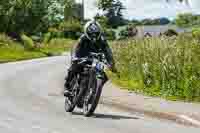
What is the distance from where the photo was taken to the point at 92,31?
1447 cm

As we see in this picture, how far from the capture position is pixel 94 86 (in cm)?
1430

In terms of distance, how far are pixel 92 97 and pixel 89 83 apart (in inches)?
12.2

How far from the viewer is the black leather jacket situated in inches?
574

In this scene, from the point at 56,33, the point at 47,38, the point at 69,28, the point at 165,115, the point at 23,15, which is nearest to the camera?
the point at 165,115

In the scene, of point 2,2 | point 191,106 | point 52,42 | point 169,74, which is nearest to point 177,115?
point 191,106

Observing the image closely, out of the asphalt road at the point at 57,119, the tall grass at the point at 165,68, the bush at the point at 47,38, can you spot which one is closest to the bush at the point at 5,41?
the bush at the point at 47,38

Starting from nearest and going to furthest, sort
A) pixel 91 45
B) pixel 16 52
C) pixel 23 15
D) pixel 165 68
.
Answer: pixel 91 45 → pixel 165 68 → pixel 16 52 → pixel 23 15

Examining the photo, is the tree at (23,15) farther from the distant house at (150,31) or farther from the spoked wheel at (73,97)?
the spoked wheel at (73,97)

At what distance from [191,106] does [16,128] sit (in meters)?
4.57

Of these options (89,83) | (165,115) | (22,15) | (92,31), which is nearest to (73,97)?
(89,83)

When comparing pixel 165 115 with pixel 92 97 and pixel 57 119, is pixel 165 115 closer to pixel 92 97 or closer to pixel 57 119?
pixel 92 97

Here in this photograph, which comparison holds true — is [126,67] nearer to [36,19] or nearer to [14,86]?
[14,86]

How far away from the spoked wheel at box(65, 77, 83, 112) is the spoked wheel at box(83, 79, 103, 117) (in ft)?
0.81

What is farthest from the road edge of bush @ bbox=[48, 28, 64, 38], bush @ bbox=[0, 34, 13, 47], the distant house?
bush @ bbox=[48, 28, 64, 38]
